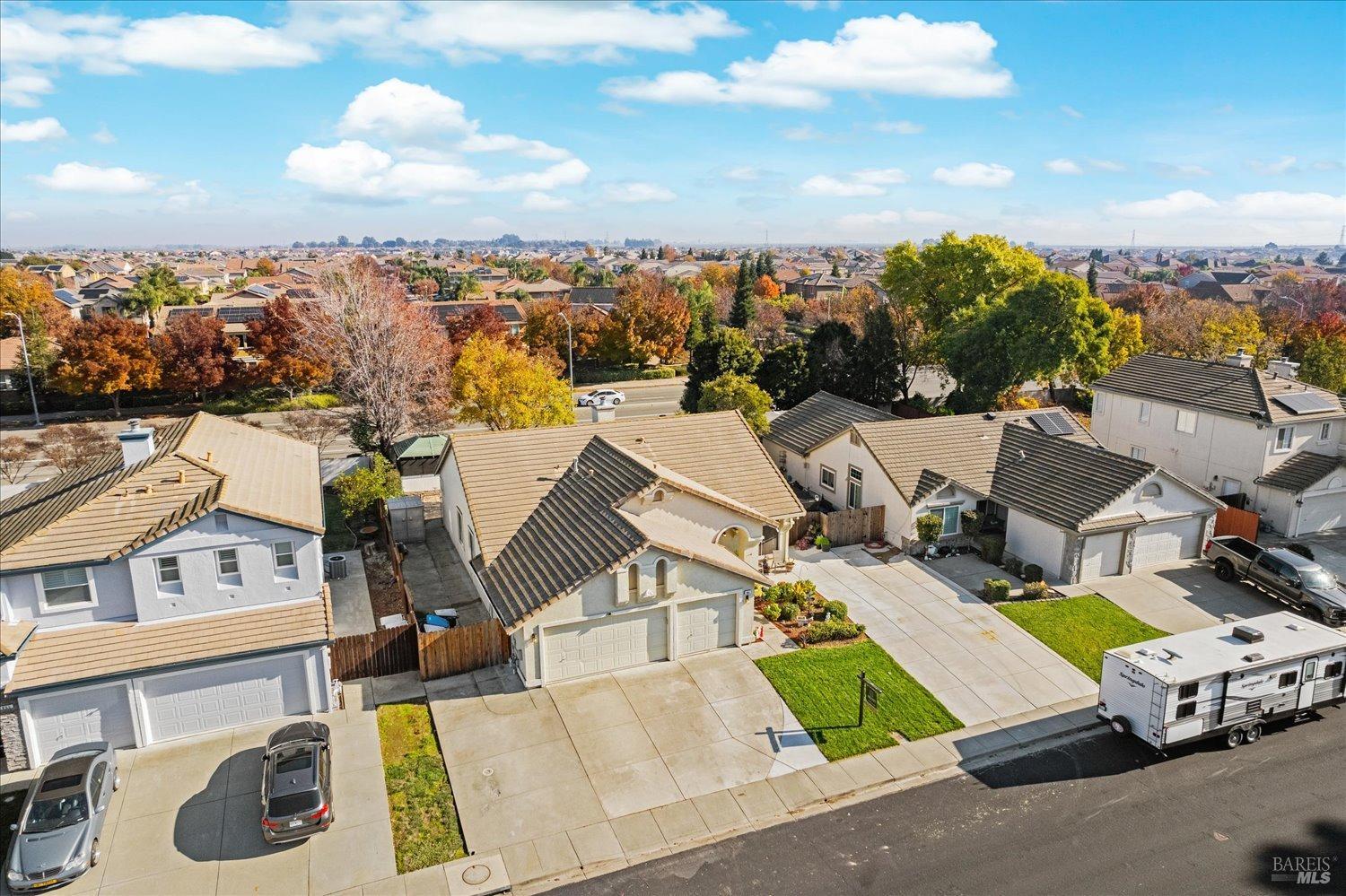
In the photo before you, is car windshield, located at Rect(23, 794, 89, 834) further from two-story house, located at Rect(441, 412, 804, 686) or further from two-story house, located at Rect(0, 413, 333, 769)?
two-story house, located at Rect(441, 412, 804, 686)

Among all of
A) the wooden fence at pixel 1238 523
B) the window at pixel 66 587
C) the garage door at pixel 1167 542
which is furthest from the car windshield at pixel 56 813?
the wooden fence at pixel 1238 523

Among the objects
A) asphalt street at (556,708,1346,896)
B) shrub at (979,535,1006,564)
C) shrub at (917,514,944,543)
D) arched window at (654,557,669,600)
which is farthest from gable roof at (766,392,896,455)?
asphalt street at (556,708,1346,896)

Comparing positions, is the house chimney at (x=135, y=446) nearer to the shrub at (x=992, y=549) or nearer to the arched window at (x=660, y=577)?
the arched window at (x=660, y=577)

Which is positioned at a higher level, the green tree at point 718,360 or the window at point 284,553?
the green tree at point 718,360

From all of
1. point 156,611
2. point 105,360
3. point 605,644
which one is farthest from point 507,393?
point 105,360

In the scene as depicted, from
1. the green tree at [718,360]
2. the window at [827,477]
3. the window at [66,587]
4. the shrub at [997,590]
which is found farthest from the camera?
the green tree at [718,360]

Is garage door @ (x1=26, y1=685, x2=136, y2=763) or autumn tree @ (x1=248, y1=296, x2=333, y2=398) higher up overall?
autumn tree @ (x1=248, y1=296, x2=333, y2=398)

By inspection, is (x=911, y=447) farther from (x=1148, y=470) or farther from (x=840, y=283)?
Result: (x=840, y=283)

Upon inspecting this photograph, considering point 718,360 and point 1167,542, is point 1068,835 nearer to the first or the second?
point 1167,542
